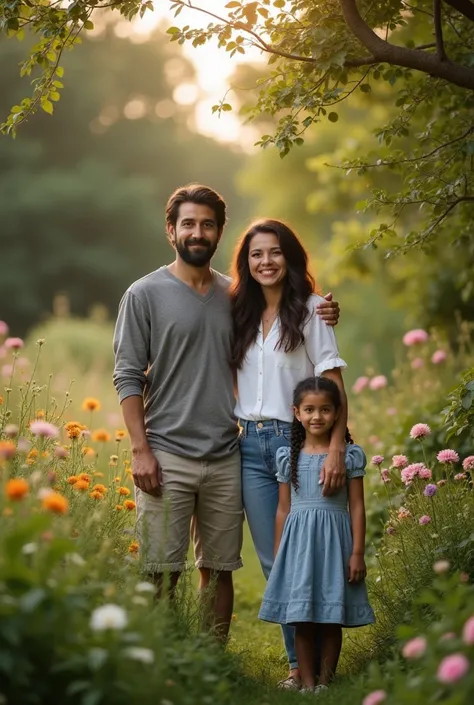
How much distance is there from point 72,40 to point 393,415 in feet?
14.1

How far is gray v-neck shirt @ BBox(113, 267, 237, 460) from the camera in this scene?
4258 mm

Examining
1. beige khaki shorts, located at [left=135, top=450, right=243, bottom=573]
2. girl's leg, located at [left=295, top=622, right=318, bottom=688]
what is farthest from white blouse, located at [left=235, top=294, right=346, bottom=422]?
girl's leg, located at [left=295, top=622, right=318, bottom=688]

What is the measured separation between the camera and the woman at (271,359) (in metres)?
4.31

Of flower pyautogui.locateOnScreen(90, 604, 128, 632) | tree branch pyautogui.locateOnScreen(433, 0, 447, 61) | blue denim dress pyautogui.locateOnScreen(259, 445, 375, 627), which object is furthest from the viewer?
tree branch pyautogui.locateOnScreen(433, 0, 447, 61)

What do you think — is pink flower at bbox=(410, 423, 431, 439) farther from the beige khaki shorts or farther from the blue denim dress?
the beige khaki shorts

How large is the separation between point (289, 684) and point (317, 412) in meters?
1.17

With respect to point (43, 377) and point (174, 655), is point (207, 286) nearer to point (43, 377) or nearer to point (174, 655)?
point (174, 655)

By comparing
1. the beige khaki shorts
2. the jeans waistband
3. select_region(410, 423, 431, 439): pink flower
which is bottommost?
the beige khaki shorts

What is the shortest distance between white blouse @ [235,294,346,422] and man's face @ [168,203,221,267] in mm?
449

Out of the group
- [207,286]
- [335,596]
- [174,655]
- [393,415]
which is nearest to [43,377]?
[393,415]

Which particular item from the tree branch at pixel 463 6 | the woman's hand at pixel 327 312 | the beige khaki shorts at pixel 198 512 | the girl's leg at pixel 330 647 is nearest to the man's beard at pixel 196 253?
the woman's hand at pixel 327 312

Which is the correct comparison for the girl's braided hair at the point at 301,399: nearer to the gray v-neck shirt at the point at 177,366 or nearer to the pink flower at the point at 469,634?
the gray v-neck shirt at the point at 177,366

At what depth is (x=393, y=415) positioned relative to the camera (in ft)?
25.5

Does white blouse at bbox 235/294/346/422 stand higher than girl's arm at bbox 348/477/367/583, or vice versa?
white blouse at bbox 235/294/346/422
